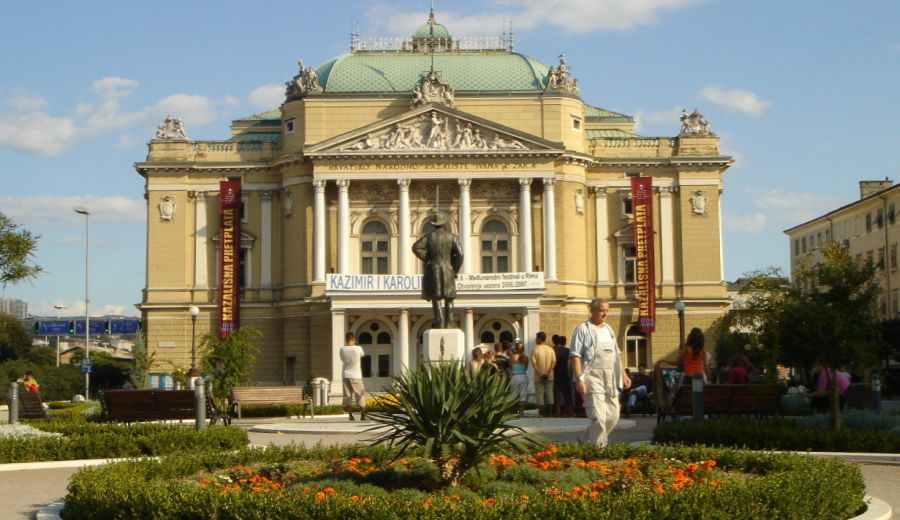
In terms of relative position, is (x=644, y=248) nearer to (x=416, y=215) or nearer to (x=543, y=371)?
(x=416, y=215)

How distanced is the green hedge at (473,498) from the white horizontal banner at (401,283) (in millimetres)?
47184

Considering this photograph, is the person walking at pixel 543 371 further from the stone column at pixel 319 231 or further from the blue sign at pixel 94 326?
the blue sign at pixel 94 326

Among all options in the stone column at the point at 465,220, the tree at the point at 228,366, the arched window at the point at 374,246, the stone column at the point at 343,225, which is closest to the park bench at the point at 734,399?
the tree at the point at 228,366

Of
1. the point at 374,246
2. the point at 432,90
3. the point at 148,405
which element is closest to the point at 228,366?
the point at 148,405

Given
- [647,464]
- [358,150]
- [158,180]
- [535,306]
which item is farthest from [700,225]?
[647,464]

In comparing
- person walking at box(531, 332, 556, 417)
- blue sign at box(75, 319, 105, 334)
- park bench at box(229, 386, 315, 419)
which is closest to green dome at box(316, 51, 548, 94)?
blue sign at box(75, 319, 105, 334)

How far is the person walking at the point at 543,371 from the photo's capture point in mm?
31516

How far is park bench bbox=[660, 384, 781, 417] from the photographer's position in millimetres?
26875

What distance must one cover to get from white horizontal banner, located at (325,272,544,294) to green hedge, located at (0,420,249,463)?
40408 millimetres

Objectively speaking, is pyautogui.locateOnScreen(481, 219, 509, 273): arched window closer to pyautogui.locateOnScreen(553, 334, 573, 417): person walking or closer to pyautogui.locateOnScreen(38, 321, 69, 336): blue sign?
pyautogui.locateOnScreen(38, 321, 69, 336): blue sign

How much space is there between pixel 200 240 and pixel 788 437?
54.0 metres

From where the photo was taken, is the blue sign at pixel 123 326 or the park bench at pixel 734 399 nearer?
the park bench at pixel 734 399

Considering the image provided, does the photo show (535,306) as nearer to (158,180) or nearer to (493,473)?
(158,180)

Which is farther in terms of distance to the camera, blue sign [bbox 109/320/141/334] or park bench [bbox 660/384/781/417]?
blue sign [bbox 109/320/141/334]
